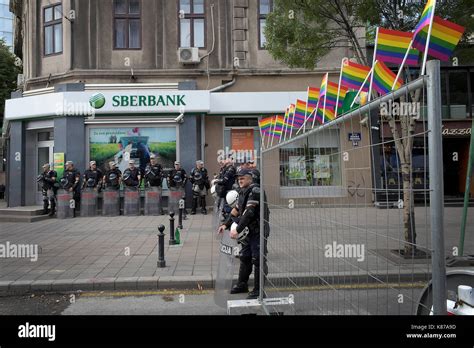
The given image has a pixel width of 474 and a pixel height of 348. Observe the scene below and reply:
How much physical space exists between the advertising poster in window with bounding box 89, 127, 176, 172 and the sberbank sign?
966 millimetres

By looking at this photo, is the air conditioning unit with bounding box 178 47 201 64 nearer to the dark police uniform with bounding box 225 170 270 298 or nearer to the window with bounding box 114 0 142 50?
the window with bounding box 114 0 142 50

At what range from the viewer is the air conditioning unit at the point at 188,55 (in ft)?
56.0

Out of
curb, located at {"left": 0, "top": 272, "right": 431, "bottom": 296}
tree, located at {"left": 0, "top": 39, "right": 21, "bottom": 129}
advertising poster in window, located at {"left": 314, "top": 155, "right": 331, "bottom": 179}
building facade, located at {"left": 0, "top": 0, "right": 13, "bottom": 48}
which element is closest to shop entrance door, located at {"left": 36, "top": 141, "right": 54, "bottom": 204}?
curb, located at {"left": 0, "top": 272, "right": 431, "bottom": 296}

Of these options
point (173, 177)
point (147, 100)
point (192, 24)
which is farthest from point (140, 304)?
point (192, 24)

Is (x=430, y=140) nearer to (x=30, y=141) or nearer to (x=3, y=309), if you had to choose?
(x=3, y=309)

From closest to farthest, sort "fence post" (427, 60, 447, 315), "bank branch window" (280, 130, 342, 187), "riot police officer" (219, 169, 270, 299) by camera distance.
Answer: "fence post" (427, 60, 447, 315) → "bank branch window" (280, 130, 342, 187) → "riot police officer" (219, 169, 270, 299)

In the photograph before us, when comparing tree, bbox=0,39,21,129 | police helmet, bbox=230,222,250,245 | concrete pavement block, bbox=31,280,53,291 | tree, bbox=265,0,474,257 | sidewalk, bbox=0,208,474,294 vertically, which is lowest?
concrete pavement block, bbox=31,280,53,291

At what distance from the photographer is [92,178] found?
15438 millimetres

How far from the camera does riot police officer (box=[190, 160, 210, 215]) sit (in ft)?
51.2

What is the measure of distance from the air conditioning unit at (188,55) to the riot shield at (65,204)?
6.70m

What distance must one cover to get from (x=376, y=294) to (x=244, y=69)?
15583 millimetres

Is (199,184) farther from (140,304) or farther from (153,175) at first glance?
(140,304)

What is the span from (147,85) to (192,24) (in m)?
3.24

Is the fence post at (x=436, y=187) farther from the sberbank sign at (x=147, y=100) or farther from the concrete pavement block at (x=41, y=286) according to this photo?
the sberbank sign at (x=147, y=100)
